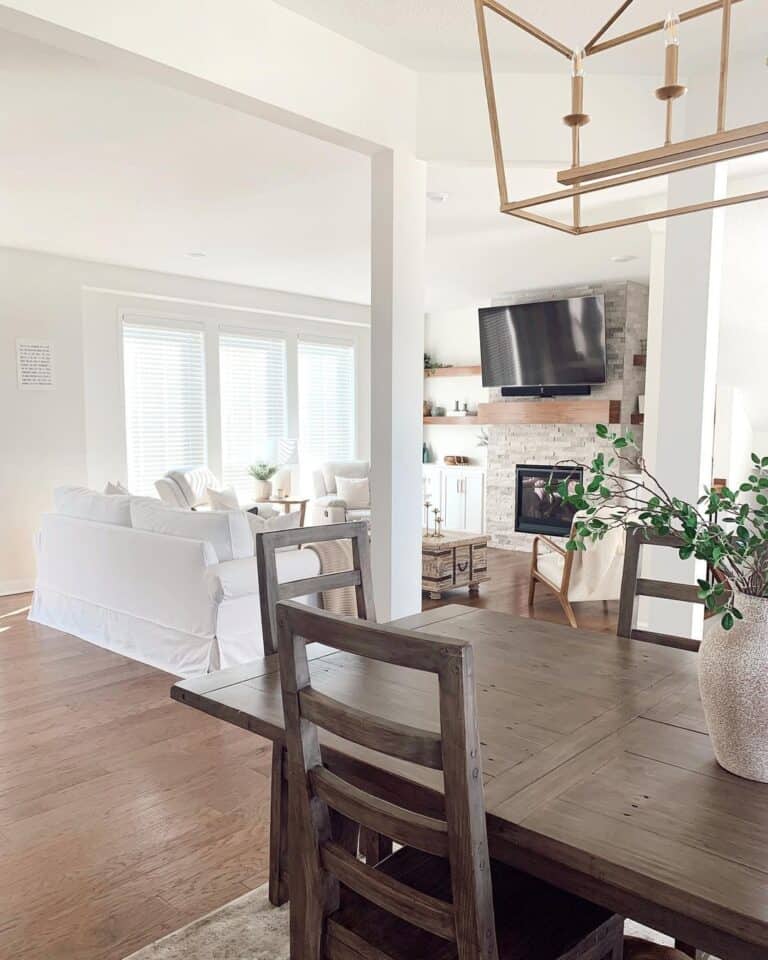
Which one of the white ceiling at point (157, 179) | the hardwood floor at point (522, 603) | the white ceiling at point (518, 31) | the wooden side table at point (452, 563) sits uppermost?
the white ceiling at point (518, 31)

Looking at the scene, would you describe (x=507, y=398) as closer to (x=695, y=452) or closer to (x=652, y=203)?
(x=652, y=203)

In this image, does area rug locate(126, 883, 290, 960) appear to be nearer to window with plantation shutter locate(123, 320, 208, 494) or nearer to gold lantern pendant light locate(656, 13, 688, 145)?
gold lantern pendant light locate(656, 13, 688, 145)

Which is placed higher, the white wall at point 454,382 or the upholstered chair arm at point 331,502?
the white wall at point 454,382

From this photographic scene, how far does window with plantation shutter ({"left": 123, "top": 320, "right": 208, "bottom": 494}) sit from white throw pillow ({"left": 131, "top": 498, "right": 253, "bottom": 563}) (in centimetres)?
326

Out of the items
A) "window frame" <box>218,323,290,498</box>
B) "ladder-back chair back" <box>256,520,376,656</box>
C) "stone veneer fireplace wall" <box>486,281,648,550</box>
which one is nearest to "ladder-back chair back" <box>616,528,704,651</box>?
"ladder-back chair back" <box>256,520,376,656</box>

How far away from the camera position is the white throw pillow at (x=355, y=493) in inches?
317

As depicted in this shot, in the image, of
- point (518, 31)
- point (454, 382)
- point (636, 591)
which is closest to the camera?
point (636, 591)

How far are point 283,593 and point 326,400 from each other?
24.5 feet

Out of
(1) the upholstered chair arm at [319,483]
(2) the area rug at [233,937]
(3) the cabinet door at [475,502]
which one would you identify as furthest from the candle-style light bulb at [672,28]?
(3) the cabinet door at [475,502]

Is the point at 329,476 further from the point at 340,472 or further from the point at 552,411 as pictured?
the point at 552,411

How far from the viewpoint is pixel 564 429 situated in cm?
787

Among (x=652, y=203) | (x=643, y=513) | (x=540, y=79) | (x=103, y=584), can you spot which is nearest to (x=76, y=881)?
(x=643, y=513)

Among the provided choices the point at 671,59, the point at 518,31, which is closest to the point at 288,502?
the point at 518,31

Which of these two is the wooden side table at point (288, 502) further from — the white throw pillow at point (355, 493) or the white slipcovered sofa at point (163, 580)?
the white slipcovered sofa at point (163, 580)
